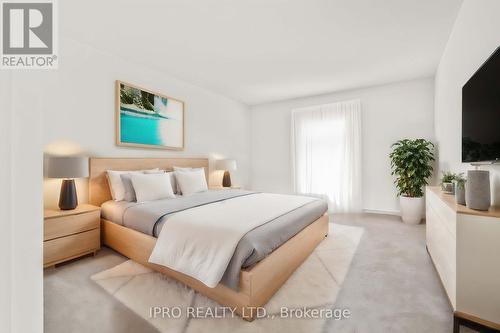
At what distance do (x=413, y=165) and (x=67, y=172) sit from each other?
4.65m

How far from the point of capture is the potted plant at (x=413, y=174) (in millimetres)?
3674

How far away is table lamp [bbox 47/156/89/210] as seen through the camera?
2.43 metres

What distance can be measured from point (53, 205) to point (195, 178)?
5.51ft

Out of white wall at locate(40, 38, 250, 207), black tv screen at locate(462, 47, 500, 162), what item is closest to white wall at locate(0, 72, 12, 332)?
black tv screen at locate(462, 47, 500, 162)

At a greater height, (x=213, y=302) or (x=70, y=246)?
(x=70, y=246)

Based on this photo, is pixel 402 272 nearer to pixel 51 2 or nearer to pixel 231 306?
pixel 231 306

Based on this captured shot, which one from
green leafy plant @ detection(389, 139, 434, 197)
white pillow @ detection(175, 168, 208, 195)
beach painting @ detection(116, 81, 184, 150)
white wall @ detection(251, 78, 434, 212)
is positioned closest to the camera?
beach painting @ detection(116, 81, 184, 150)

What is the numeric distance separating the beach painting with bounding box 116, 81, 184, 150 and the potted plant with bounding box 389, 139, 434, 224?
3.69m

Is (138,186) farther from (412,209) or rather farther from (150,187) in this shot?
(412,209)

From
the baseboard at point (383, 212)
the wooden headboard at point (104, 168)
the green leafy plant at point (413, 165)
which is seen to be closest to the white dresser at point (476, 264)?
the green leafy plant at point (413, 165)

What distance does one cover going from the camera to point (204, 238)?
179 centimetres

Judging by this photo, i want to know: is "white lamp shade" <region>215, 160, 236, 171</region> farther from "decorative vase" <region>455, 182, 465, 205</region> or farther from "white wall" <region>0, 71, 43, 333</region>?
"white wall" <region>0, 71, 43, 333</region>

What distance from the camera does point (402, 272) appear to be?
2197 mm

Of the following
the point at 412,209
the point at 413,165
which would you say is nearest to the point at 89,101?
the point at 413,165
